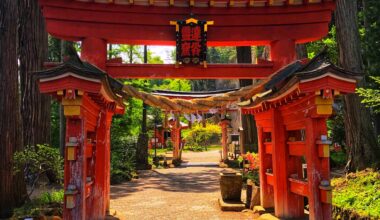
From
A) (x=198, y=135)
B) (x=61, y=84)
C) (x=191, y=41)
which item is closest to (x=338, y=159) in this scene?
(x=191, y=41)

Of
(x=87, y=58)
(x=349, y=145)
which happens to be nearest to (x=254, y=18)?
(x=87, y=58)

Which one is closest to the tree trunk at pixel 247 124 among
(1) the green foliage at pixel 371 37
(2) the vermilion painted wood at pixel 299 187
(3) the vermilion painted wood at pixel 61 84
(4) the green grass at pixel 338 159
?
(4) the green grass at pixel 338 159

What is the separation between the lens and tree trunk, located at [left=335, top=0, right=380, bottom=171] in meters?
9.36

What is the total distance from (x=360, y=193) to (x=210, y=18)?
547 centimetres

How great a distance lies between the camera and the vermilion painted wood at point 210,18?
7.77 meters

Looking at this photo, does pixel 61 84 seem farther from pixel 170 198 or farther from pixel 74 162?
pixel 170 198

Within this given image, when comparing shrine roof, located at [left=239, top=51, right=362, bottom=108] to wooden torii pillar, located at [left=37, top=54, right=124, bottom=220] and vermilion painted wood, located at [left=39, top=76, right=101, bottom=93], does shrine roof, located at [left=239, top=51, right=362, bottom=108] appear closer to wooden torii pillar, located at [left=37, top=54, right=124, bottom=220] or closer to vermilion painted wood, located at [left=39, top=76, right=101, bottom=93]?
wooden torii pillar, located at [left=37, top=54, right=124, bottom=220]

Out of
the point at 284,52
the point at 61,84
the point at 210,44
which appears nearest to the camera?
the point at 61,84

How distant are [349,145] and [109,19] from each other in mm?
7540

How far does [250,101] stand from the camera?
28.7ft

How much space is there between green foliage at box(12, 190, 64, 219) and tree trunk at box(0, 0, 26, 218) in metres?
0.47

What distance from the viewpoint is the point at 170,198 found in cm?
1151

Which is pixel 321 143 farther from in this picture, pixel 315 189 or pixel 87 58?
pixel 87 58

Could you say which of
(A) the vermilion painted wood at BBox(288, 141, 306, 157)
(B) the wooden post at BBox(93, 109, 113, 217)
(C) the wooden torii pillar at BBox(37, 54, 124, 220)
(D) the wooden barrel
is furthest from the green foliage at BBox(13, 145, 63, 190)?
(A) the vermilion painted wood at BBox(288, 141, 306, 157)
